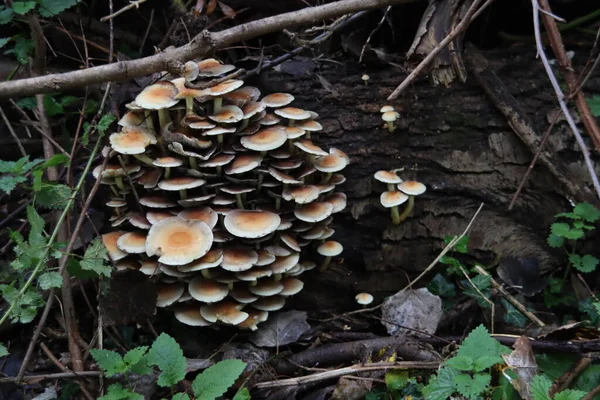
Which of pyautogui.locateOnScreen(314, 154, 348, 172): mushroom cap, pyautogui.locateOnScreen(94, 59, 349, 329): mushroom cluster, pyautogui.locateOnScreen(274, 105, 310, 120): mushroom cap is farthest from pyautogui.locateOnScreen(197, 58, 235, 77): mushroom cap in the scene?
pyautogui.locateOnScreen(314, 154, 348, 172): mushroom cap

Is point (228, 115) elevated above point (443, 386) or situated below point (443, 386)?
above

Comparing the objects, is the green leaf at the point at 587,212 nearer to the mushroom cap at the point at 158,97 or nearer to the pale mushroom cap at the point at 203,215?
the pale mushroom cap at the point at 203,215

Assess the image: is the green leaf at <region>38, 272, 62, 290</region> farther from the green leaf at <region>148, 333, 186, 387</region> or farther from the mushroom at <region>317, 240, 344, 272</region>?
the mushroom at <region>317, 240, 344, 272</region>

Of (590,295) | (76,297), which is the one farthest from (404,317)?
(76,297)

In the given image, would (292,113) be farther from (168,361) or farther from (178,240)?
(168,361)

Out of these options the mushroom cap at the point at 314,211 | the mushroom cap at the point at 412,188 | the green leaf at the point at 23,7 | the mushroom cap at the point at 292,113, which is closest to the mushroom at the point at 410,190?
the mushroom cap at the point at 412,188

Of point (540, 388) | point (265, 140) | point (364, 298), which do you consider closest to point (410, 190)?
point (364, 298)

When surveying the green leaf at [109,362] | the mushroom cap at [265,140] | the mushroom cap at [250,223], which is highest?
the mushroom cap at [265,140]

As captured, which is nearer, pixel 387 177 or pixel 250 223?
pixel 250 223
